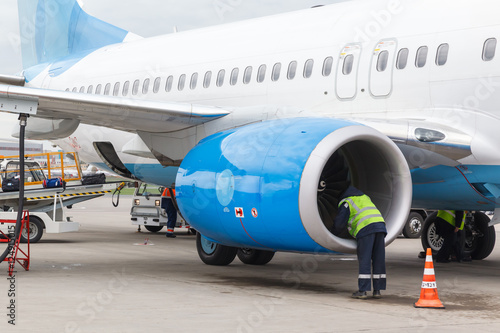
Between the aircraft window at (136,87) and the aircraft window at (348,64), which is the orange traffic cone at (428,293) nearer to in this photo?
the aircraft window at (348,64)

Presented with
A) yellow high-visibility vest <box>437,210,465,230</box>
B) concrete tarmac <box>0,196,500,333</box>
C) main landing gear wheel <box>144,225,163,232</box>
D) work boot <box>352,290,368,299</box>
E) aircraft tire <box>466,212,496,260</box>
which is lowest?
concrete tarmac <box>0,196,500,333</box>

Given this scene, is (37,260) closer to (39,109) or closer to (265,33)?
(39,109)

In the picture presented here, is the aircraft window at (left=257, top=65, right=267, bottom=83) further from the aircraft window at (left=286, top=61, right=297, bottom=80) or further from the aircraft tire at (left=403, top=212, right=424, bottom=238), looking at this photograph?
the aircraft tire at (left=403, top=212, right=424, bottom=238)

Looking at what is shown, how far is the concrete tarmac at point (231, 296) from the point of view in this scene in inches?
266

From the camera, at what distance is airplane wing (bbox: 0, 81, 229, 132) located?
1002 centimetres

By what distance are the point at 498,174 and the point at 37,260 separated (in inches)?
290

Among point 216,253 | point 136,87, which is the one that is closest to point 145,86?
point 136,87

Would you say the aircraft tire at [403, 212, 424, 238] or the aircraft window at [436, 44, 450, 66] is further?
the aircraft tire at [403, 212, 424, 238]

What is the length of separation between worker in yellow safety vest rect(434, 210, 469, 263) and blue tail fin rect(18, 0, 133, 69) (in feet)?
28.4

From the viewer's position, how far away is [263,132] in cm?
902

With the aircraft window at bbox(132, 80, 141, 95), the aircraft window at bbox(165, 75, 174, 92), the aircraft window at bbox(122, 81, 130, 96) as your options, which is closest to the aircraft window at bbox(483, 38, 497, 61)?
the aircraft window at bbox(165, 75, 174, 92)

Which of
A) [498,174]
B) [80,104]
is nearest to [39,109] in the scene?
A: [80,104]

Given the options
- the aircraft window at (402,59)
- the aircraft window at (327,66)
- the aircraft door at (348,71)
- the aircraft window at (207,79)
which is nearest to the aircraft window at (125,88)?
the aircraft window at (207,79)

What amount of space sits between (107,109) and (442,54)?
14.6 feet
